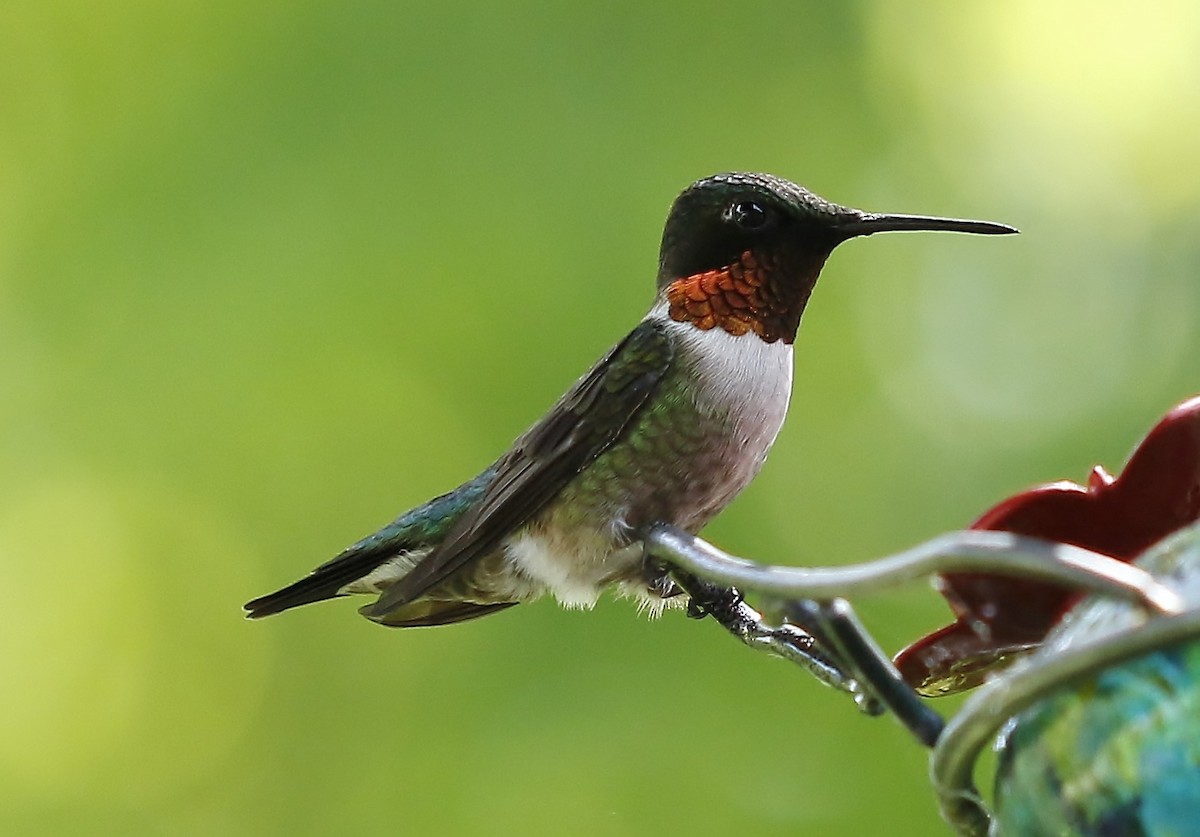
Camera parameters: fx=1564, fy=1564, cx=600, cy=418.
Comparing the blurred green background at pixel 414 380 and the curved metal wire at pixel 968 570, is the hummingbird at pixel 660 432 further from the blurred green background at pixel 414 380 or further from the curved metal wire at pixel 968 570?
the blurred green background at pixel 414 380

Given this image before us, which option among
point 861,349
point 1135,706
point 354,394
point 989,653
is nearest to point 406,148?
point 354,394

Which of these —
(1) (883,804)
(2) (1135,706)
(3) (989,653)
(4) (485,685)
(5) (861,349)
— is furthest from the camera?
(5) (861,349)

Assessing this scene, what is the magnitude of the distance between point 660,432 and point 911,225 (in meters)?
0.67

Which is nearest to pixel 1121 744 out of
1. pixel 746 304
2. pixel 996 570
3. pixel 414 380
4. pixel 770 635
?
pixel 996 570

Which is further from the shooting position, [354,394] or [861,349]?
[861,349]

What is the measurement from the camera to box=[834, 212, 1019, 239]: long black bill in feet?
7.49

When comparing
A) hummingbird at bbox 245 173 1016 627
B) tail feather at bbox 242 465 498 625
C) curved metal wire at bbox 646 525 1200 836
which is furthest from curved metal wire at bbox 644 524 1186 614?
tail feather at bbox 242 465 498 625

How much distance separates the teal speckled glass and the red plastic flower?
0.90ft

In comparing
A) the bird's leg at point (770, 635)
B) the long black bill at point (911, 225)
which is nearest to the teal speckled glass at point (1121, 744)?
the bird's leg at point (770, 635)

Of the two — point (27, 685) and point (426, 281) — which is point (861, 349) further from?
point (27, 685)

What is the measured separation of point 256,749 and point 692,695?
1.56 meters

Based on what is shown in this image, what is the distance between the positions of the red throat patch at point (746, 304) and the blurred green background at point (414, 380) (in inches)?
69.5

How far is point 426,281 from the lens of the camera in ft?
16.9

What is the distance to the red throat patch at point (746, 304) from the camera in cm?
293
